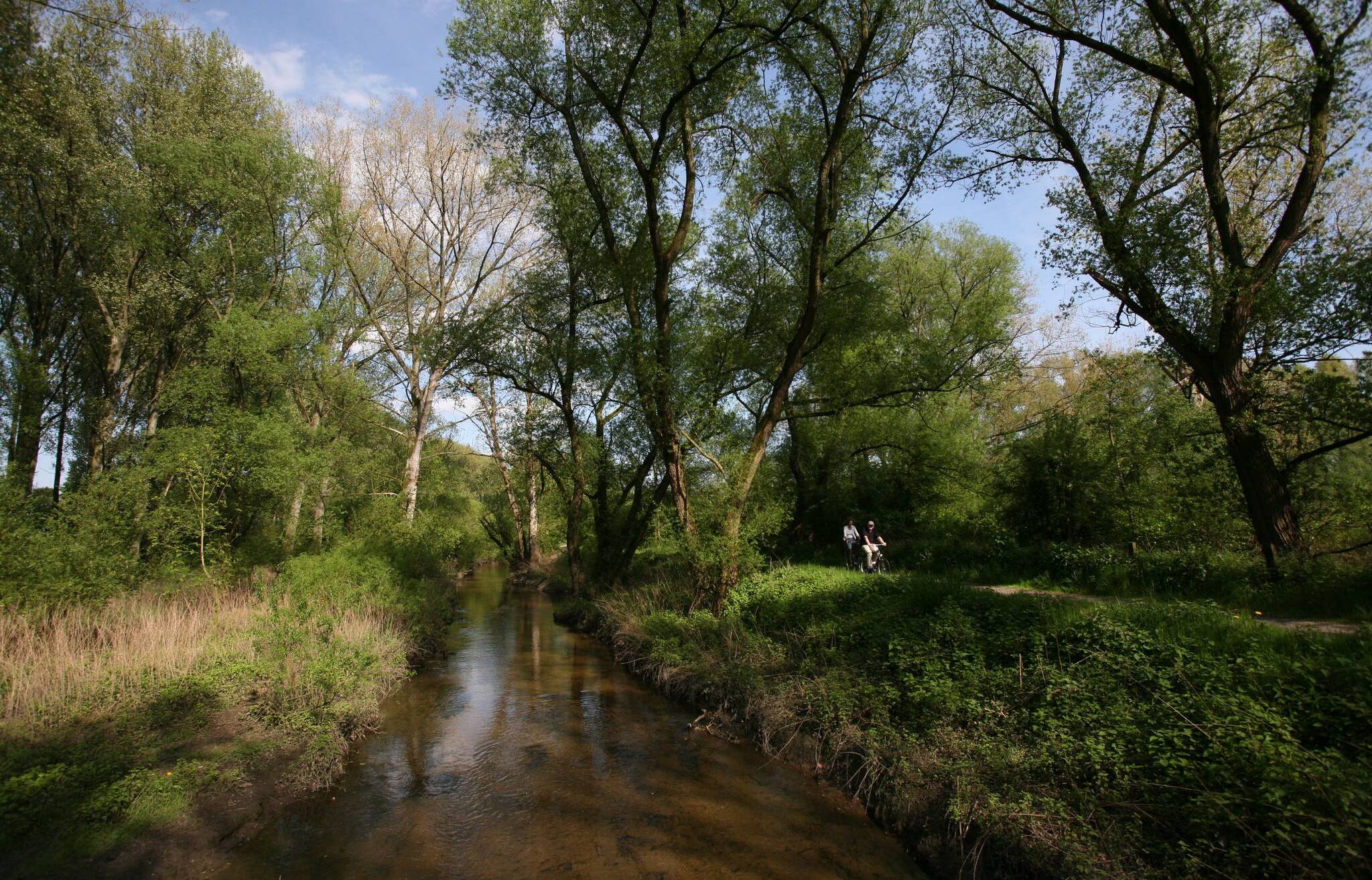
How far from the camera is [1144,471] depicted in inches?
534

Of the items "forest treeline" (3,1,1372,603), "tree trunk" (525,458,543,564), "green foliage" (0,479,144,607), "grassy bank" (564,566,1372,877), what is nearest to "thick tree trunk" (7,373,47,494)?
"forest treeline" (3,1,1372,603)

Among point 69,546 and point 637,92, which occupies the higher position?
point 637,92

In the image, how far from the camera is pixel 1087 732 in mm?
5836

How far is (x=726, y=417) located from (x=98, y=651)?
1137cm

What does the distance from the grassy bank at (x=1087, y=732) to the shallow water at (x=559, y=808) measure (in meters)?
0.74

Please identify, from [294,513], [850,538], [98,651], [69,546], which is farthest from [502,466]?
[98,651]

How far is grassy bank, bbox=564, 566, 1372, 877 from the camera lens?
4.43m

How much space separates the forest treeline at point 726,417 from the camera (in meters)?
6.04

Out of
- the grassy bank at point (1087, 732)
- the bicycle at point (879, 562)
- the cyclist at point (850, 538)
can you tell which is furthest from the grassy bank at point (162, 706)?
the cyclist at point (850, 538)

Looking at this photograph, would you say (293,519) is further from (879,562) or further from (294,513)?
(879,562)

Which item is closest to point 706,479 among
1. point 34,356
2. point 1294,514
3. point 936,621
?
point 936,621

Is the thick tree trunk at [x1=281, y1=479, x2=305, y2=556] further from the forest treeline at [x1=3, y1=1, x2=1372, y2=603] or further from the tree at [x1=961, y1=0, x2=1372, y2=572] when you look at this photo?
the tree at [x1=961, y1=0, x2=1372, y2=572]

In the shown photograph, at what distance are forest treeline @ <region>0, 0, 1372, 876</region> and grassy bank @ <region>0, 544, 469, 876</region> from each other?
64mm

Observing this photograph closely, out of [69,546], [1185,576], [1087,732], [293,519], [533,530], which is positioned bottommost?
[1087,732]
